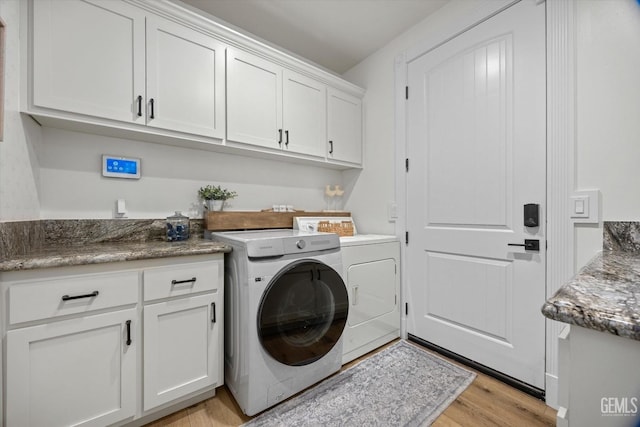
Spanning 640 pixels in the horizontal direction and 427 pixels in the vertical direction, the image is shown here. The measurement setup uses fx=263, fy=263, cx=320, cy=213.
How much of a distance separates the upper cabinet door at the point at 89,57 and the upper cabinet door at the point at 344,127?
1466 mm

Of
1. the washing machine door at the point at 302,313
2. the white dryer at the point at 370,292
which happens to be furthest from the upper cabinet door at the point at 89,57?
the white dryer at the point at 370,292

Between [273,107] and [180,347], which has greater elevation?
[273,107]

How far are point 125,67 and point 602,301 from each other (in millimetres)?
2168

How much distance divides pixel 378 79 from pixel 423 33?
0.50m

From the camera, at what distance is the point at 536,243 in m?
1.52

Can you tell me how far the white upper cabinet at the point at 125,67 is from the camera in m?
1.32

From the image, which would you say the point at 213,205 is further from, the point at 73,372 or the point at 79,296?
the point at 73,372

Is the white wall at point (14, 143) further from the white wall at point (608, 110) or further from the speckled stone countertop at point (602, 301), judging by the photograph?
the white wall at point (608, 110)

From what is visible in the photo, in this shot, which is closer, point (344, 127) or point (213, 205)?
point (213, 205)

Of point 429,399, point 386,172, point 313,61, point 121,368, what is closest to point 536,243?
point 429,399

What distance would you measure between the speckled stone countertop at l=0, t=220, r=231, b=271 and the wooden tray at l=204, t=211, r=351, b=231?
0.61 ft

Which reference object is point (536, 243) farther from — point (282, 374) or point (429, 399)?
point (282, 374)

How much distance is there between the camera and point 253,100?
77.4 inches

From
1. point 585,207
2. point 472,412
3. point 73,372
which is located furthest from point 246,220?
point 585,207
